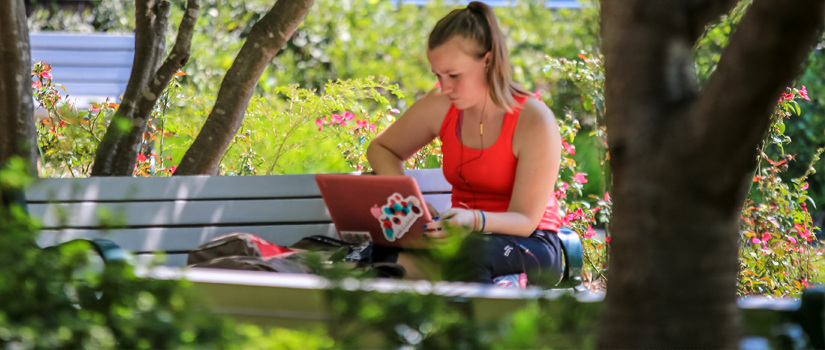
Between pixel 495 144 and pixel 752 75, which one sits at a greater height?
pixel 752 75

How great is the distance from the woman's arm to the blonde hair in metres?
0.27

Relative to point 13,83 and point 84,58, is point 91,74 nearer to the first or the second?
point 84,58

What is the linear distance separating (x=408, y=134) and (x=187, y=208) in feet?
2.42

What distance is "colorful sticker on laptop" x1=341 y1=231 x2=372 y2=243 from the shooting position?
2346mm

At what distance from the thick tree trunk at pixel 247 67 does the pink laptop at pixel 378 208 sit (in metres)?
0.80

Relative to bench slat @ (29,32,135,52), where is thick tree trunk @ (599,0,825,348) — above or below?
above

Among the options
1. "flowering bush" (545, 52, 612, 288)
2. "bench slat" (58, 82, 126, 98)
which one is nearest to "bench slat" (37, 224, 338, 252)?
"flowering bush" (545, 52, 612, 288)

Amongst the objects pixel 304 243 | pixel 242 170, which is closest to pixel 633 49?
pixel 304 243

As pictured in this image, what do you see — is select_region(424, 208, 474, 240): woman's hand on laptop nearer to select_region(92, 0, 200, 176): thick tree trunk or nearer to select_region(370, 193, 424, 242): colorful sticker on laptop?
select_region(370, 193, 424, 242): colorful sticker on laptop

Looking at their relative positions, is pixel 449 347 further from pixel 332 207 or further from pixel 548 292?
pixel 332 207

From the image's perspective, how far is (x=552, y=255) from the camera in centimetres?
254

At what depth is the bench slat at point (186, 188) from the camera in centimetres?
258

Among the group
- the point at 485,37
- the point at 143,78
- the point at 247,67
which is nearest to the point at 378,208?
the point at 485,37

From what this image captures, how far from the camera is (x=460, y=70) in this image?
260 centimetres
